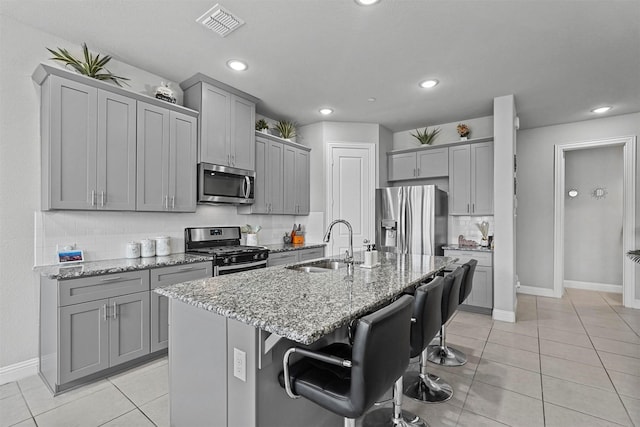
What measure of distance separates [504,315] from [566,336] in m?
0.63

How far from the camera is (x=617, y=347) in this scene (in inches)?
120

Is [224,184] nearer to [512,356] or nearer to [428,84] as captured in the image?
[428,84]

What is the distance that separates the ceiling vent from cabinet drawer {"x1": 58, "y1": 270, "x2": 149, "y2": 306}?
2.08 m

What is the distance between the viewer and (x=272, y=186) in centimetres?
431

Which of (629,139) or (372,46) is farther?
(629,139)

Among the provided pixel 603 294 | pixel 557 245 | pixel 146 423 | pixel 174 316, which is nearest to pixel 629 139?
pixel 557 245

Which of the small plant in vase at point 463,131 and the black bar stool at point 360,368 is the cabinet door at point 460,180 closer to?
the small plant in vase at point 463,131

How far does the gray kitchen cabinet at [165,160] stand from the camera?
2.89 m

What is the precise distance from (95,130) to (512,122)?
14.7ft

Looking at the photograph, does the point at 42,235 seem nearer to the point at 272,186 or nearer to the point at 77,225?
the point at 77,225

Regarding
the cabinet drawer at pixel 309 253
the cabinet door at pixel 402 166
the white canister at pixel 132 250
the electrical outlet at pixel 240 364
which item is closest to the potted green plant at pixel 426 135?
the cabinet door at pixel 402 166

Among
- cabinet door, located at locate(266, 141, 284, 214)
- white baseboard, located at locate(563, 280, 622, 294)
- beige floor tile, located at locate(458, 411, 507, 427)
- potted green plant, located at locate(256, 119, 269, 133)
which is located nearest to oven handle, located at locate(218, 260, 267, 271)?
cabinet door, located at locate(266, 141, 284, 214)

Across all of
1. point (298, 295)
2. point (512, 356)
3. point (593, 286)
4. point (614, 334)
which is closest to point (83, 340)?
point (298, 295)

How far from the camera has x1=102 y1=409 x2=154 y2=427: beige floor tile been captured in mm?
1897
